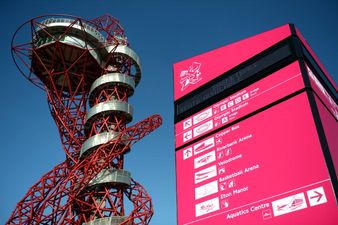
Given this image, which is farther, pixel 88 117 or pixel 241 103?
pixel 88 117

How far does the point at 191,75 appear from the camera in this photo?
2319 cm

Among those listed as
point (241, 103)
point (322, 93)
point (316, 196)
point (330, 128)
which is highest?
point (241, 103)

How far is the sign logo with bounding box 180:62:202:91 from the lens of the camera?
22684mm

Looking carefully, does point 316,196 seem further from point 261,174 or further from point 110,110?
point 110,110

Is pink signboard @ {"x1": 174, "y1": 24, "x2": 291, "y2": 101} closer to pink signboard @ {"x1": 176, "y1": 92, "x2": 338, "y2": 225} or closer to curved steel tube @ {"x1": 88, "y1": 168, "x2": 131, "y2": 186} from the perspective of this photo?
pink signboard @ {"x1": 176, "y1": 92, "x2": 338, "y2": 225}

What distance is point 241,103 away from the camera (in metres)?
18.7

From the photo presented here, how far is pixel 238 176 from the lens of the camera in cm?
1633

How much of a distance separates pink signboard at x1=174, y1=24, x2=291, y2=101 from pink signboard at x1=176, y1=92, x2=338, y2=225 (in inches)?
175

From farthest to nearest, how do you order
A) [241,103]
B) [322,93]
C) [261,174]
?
[241,103] → [322,93] → [261,174]

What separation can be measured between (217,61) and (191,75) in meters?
2.01

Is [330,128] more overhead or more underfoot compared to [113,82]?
more underfoot

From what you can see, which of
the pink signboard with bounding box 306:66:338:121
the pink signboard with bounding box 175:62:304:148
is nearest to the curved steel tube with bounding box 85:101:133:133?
the pink signboard with bounding box 175:62:304:148

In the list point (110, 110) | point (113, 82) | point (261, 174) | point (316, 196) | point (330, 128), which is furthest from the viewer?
point (113, 82)

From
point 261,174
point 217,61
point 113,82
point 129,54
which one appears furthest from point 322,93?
point 129,54
